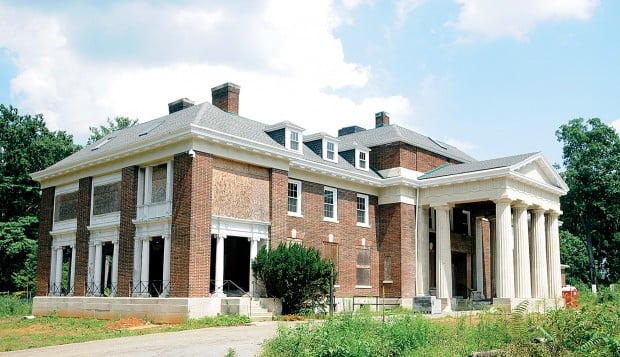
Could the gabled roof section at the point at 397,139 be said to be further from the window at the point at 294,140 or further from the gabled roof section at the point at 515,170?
the window at the point at 294,140

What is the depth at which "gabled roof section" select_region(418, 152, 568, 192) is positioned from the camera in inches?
1330

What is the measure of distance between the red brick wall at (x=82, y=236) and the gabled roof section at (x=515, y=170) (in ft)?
60.7

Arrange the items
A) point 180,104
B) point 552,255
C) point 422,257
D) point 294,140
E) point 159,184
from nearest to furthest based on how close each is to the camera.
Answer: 1. point 159,184
2. point 294,140
3. point 180,104
4. point 422,257
5. point 552,255

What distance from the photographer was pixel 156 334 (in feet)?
69.1

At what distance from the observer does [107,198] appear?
31234 mm

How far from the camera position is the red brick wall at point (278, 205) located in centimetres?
2983

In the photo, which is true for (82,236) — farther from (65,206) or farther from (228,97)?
(228,97)

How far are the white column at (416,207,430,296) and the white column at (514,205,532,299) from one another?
5027 millimetres

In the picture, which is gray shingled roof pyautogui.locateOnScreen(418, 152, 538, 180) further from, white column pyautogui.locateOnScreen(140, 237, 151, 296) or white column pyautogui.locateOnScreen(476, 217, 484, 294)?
white column pyautogui.locateOnScreen(140, 237, 151, 296)

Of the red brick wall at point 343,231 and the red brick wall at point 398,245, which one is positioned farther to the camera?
the red brick wall at point 398,245

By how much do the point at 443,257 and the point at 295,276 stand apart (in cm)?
1196

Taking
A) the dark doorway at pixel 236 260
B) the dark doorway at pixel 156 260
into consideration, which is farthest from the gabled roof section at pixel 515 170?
the dark doorway at pixel 156 260

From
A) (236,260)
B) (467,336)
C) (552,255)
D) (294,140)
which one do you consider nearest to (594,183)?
(552,255)

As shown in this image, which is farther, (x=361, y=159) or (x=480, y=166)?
(x=361, y=159)
